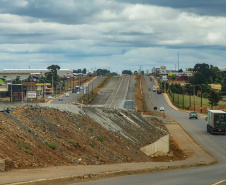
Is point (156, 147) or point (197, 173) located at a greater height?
point (197, 173)

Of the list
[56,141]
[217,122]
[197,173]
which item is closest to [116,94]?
[217,122]

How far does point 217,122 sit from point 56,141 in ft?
141

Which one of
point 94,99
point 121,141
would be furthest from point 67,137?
point 94,99

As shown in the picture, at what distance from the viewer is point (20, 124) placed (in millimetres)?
25938

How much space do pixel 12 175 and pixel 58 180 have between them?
5.89ft

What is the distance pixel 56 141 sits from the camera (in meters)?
25.8

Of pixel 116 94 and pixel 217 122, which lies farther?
pixel 116 94

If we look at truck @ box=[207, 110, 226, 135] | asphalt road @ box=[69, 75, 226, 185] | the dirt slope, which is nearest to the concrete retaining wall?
the dirt slope

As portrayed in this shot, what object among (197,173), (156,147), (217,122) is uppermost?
(197,173)

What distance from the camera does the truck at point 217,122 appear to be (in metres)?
63.3

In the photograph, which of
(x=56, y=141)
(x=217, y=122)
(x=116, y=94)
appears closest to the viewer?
(x=56, y=141)

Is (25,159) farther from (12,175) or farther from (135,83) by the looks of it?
(135,83)

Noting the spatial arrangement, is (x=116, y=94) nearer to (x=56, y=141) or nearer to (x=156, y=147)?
(x=156, y=147)

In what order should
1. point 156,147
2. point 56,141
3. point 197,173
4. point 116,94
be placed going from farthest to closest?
1. point 116,94
2. point 156,147
3. point 56,141
4. point 197,173
